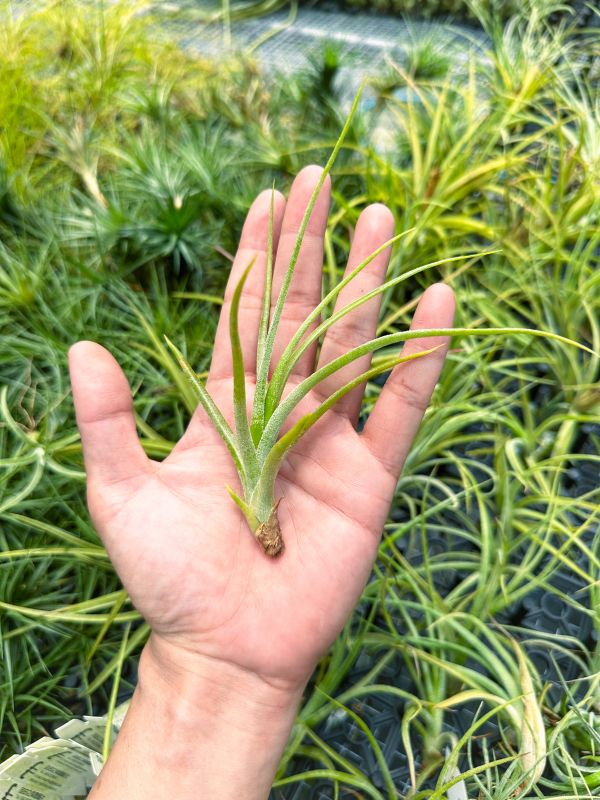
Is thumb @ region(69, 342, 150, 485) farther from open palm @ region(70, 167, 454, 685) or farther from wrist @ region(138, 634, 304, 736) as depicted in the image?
wrist @ region(138, 634, 304, 736)

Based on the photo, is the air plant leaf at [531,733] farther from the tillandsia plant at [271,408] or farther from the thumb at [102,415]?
the thumb at [102,415]

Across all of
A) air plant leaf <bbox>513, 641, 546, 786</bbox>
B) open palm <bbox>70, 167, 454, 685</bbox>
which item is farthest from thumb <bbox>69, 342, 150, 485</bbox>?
air plant leaf <bbox>513, 641, 546, 786</bbox>

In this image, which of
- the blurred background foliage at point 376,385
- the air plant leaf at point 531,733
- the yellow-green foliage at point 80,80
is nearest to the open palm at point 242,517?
the blurred background foliage at point 376,385

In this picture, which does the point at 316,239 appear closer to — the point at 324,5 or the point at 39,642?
the point at 39,642

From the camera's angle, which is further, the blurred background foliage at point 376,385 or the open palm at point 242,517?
the blurred background foliage at point 376,385

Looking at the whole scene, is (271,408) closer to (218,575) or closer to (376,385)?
(218,575)

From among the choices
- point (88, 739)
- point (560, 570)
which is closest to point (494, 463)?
point (560, 570)
